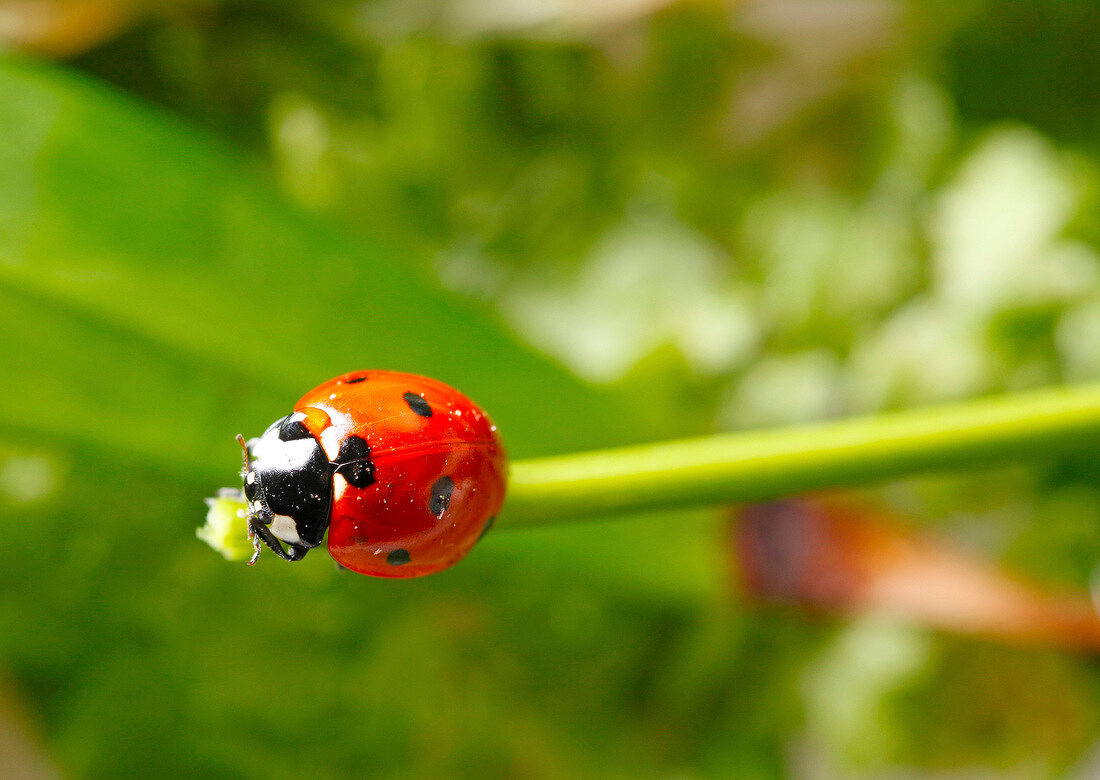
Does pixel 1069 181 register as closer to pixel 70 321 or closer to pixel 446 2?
pixel 446 2

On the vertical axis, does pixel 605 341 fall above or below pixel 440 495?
above

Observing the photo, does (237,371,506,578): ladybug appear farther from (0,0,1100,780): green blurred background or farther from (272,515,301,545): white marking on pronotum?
(0,0,1100,780): green blurred background

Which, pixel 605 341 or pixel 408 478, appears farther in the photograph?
pixel 605 341

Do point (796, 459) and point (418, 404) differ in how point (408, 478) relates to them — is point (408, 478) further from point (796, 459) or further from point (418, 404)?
point (796, 459)

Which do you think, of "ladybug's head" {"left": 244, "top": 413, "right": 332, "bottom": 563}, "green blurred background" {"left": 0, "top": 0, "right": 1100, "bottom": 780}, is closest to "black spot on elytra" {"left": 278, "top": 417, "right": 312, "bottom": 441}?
"ladybug's head" {"left": 244, "top": 413, "right": 332, "bottom": 563}

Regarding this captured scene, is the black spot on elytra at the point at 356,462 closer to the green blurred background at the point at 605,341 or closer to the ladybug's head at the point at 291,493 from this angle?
the ladybug's head at the point at 291,493

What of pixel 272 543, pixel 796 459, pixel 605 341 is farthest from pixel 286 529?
pixel 605 341

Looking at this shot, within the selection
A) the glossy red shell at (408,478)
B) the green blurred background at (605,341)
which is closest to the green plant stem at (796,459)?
the glossy red shell at (408,478)
